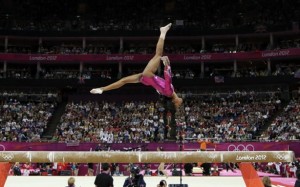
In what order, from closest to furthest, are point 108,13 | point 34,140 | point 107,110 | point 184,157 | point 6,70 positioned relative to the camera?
point 184,157 → point 34,140 → point 107,110 → point 6,70 → point 108,13

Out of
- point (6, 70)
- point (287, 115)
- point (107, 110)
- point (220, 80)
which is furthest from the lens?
point (6, 70)

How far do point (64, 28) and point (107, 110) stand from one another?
12010mm

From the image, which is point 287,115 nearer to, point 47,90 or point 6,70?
point 47,90

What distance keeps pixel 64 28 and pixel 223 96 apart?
1803 centimetres

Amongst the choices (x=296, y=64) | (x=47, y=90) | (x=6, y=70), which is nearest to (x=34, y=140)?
(x=47, y=90)

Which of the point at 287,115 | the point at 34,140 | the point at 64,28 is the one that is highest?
the point at 64,28

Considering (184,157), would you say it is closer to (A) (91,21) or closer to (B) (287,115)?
(B) (287,115)

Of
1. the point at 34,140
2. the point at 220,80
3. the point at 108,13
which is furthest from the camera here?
the point at 108,13

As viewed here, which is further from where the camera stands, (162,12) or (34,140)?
(162,12)

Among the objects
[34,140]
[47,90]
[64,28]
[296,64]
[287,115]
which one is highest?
[64,28]

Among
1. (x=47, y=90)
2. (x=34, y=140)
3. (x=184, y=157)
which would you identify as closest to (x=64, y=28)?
(x=47, y=90)

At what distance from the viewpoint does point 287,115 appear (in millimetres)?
31500

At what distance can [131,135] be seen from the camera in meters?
30.7

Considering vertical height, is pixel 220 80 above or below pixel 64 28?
below
